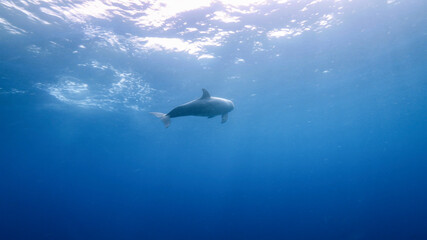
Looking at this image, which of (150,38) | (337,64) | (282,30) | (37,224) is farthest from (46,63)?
(37,224)

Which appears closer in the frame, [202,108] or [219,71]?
[202,108]

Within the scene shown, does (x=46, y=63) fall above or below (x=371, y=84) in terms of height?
below

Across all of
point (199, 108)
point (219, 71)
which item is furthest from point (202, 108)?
point (219, 71)

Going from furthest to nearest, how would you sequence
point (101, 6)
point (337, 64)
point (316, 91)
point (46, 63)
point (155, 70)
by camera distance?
point (316, 91) → point (337, 64) → point (155, 70) → point (46, 63) → point (101, 6)

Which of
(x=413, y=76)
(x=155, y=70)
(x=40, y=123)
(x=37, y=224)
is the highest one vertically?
(x=413, y=76)

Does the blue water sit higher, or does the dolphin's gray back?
the blue water

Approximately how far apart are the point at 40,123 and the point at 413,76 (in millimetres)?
52133

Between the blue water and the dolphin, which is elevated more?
the blue water

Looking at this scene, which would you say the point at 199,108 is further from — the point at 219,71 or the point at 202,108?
the point at 219,71

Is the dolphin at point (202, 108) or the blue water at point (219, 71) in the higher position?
the blue water at point (219, 71)

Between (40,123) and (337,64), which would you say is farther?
(40,123)

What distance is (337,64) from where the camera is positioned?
71.4ft

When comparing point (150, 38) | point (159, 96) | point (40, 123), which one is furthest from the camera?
point (40, 123)

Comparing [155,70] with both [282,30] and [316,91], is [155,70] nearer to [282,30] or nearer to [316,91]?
[282,30]
